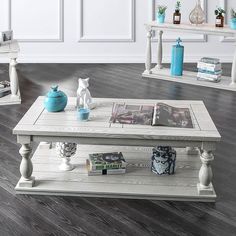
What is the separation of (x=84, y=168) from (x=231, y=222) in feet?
2.81

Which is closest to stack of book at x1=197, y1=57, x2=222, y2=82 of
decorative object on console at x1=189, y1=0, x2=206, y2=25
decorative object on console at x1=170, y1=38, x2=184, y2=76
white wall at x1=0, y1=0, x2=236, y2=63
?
decorative object on console at x1=170, y1=38, x2=184, y2=76

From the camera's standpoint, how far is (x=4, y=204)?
96.0 inches

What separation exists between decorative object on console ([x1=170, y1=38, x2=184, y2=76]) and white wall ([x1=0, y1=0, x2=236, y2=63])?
2.37 feet

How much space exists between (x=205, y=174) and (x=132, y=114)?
497 millimetres

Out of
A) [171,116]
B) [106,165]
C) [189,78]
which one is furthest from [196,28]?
[106,165]

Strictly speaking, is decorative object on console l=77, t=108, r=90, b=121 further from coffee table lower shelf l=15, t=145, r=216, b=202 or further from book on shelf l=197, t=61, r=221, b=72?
book on shelf l=197, t=61, r=221, b=72

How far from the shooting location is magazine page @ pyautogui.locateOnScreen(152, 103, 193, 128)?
8.39 feet

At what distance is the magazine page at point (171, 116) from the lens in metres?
2.56

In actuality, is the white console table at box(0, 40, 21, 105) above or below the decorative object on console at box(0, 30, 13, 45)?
below

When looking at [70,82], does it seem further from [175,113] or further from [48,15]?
[175,113]

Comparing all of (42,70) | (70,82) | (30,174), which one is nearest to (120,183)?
(30,174)

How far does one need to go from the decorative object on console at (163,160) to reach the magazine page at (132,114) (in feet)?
0.63

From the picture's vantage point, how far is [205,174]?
2484mm

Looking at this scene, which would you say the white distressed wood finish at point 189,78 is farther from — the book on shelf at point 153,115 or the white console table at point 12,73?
the book on shelf at point 153,115
